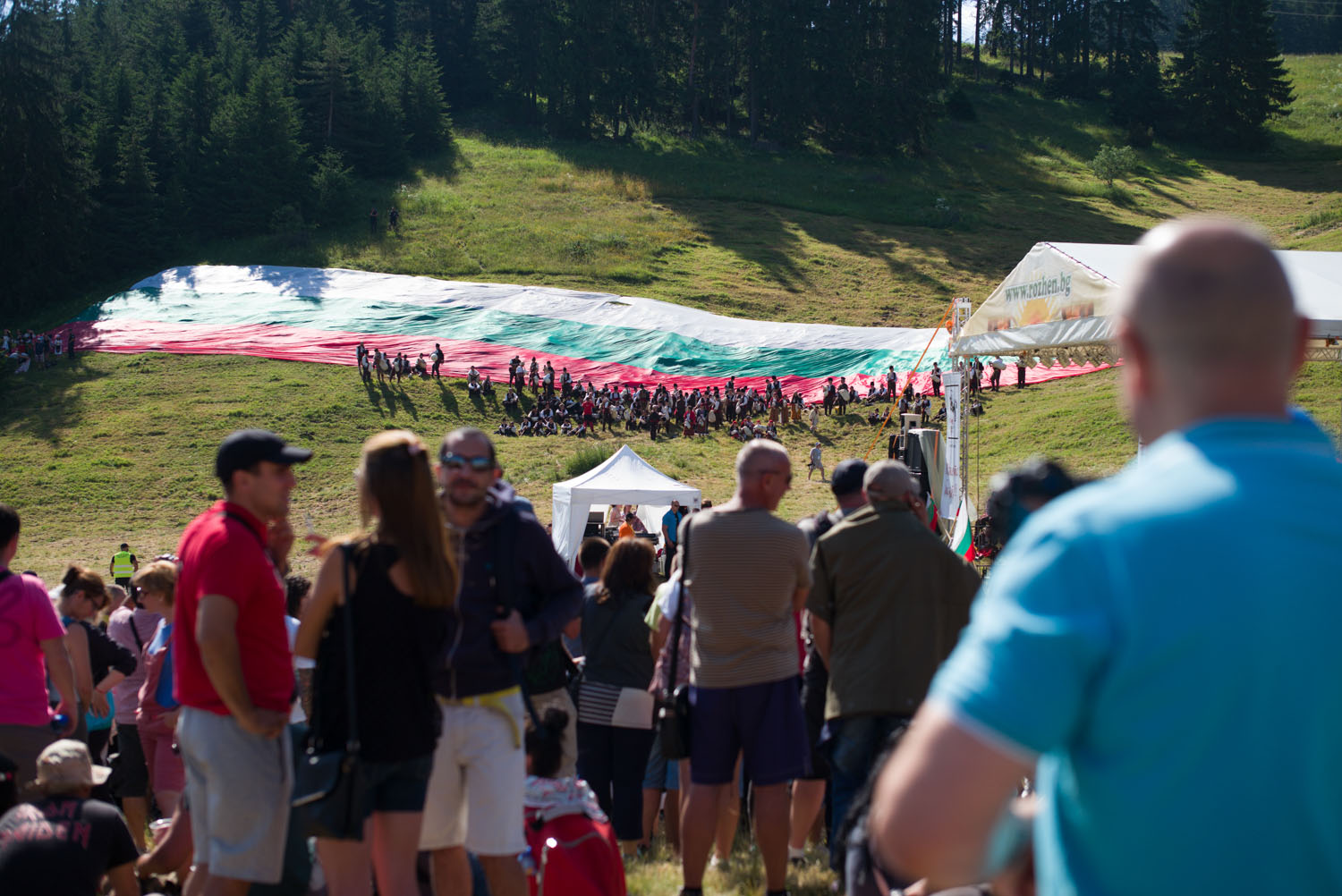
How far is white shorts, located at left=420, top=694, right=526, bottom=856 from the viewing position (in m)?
3.54

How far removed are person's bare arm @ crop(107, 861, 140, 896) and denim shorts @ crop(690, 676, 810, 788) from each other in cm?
203

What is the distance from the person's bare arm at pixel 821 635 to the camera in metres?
4.38

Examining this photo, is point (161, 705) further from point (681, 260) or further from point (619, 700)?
point (681, 260)

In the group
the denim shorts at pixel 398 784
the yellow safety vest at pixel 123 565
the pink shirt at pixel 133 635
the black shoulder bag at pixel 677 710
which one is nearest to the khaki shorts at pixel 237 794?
the denim shorts at pixel 398 784

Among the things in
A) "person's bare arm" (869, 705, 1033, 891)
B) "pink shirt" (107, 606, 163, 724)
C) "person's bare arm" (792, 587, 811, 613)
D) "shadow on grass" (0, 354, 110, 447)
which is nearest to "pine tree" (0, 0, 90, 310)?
"shadow on grass" (0, 354, 110, 447)

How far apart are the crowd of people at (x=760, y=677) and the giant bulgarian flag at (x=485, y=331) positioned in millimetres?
28017

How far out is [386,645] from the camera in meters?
3.26

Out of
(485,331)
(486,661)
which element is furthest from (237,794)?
(485,331)

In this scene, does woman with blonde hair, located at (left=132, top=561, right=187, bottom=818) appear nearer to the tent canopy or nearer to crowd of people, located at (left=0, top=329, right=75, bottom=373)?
the tent canopy

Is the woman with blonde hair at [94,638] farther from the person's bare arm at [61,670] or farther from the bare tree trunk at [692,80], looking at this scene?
the bare tree trunk at [692,80]

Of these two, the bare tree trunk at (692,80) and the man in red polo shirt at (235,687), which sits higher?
the bare tree trunk at (692,80)

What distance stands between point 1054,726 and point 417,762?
8.05 ft

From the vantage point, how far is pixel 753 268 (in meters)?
48.6

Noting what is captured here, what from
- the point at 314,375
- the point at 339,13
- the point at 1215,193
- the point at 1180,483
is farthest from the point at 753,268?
the point at 1180,483
